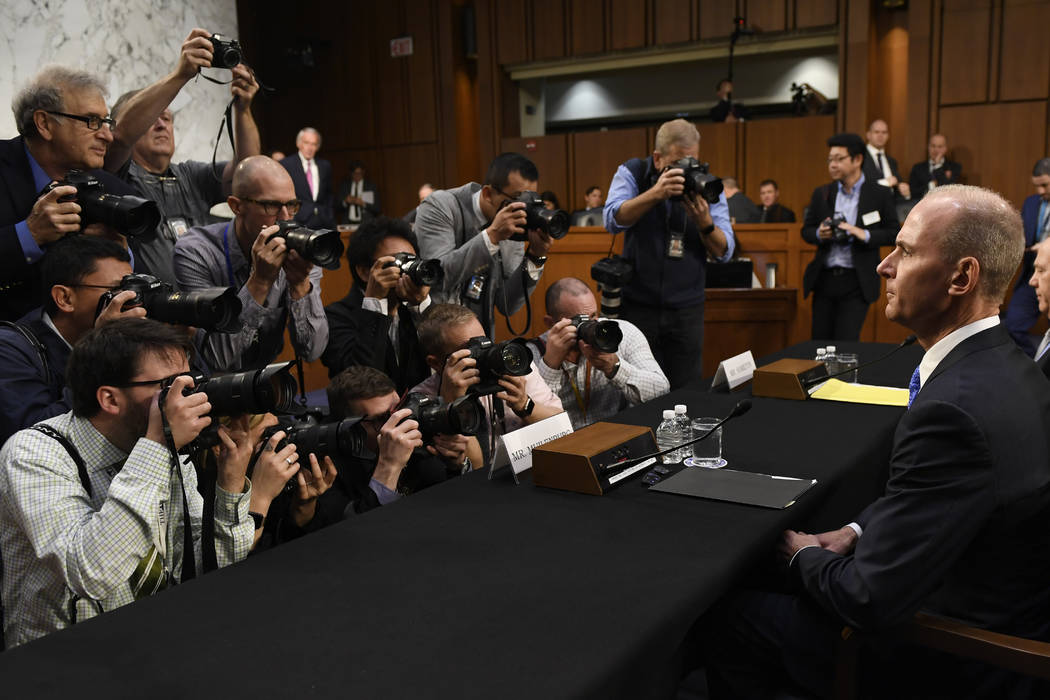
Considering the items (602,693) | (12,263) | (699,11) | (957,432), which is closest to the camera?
(602,693)

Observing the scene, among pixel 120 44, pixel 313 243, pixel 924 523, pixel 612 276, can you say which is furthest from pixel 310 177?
pixel 924 523

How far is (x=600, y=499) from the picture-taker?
155 cm

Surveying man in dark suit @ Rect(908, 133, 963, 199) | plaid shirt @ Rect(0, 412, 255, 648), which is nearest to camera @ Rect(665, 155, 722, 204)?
plaid shirt @ Rect(0, 412, 255, 648)

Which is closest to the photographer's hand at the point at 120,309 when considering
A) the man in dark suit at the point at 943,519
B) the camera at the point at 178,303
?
the camera at the point at 178,303

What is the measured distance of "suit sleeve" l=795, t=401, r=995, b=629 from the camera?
1.21 meters

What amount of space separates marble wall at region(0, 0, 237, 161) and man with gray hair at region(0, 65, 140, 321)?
401cm

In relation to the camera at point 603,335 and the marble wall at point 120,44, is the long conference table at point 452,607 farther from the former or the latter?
the marble wall at point 120,44

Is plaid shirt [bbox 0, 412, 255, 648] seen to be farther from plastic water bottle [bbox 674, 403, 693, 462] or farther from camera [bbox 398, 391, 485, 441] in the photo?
plastic water bottle [bbox 674, 403, 693, 462]

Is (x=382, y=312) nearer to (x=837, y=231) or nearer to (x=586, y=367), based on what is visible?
(x=586, y=367)

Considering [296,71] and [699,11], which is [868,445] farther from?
[296,71]

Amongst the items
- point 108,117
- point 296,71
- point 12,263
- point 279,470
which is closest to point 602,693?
point 279,470

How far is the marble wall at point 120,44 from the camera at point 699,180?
159 inches

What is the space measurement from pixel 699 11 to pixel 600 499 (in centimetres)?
784

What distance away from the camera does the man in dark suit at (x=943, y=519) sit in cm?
122
